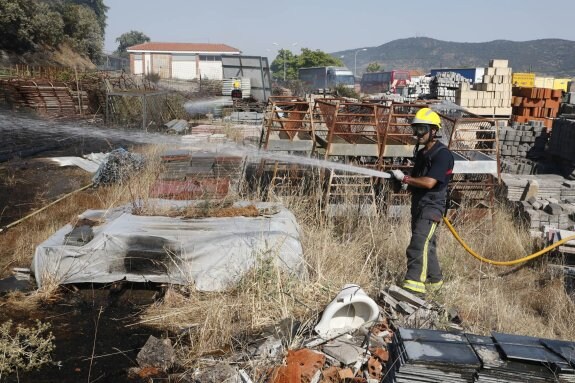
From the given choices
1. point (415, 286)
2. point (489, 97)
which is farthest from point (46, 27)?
point (415, 286)

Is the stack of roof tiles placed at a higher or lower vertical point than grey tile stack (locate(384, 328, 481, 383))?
higher

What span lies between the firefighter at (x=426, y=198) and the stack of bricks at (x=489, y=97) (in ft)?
44.5

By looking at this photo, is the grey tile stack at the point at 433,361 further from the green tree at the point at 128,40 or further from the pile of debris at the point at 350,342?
the green tree at the point at 128,40

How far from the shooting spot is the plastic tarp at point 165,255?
5.20 meters

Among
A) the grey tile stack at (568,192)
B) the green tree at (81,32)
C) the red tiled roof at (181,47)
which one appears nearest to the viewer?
the grey tile stack at (568,192)

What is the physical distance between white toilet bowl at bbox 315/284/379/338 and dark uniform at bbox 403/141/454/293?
3.00 ft

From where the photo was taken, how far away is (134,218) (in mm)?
5891

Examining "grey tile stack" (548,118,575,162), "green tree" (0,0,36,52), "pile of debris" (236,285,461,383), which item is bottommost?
"pile of debris" (236,285,461,383)

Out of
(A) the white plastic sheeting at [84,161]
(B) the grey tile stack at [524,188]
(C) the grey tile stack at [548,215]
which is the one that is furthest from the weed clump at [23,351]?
(A) the white plastic sheeting at [84,161]

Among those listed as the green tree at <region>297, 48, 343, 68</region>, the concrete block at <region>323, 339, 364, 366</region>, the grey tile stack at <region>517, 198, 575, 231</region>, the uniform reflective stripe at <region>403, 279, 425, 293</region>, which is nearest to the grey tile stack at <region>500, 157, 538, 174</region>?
the grey tile stack at <region>517, 198, 575, 231</region>

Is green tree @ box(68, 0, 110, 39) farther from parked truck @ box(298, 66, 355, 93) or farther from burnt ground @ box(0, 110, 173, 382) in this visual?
burnt ground @ box(0, 110, 173, 382)

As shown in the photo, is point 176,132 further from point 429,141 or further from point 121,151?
point 429,141

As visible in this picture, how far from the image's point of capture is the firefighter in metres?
4.94

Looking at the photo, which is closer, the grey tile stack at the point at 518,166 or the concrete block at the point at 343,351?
the concrete block at the point at 343,351
